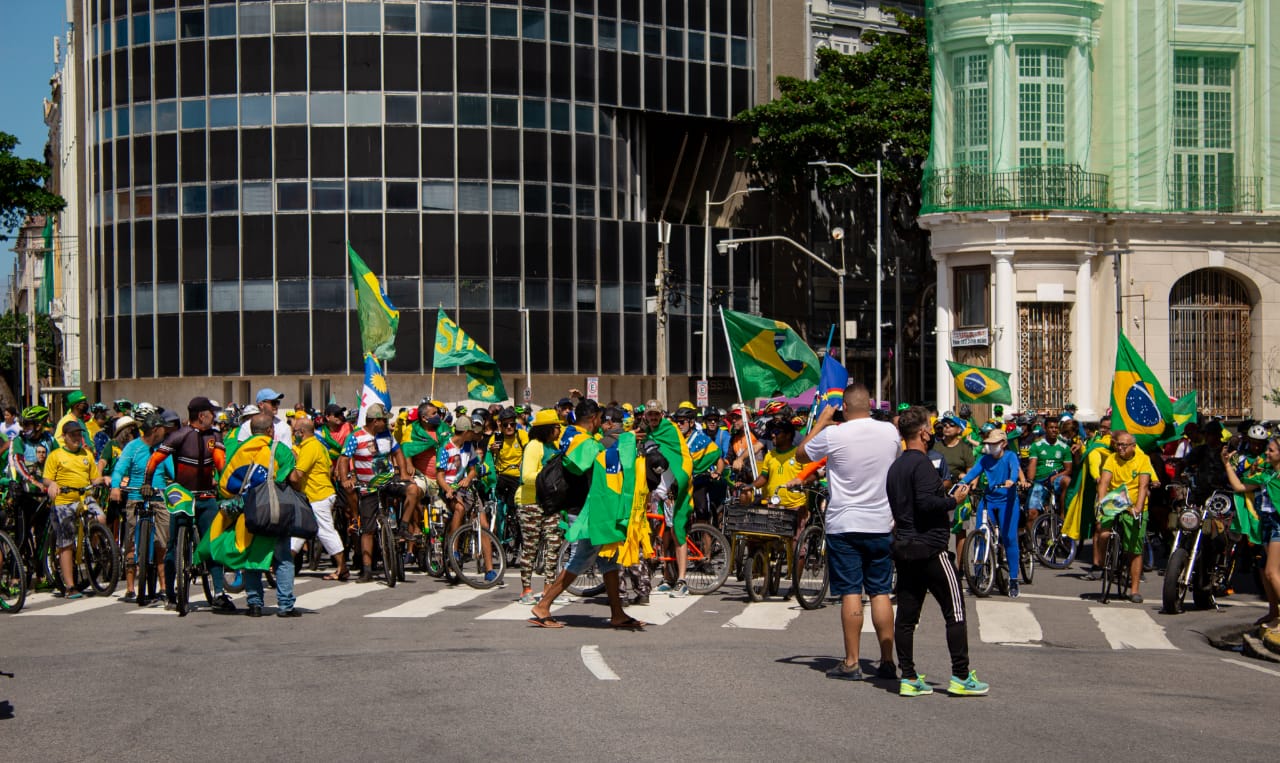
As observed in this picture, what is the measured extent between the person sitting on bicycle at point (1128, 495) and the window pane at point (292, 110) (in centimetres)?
3869

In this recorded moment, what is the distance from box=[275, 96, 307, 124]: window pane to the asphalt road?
3806 cm

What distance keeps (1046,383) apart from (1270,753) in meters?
31.3

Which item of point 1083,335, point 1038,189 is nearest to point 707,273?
point 1038,189

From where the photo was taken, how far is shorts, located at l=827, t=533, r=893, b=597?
10.8 meters

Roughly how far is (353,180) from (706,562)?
3693 cm

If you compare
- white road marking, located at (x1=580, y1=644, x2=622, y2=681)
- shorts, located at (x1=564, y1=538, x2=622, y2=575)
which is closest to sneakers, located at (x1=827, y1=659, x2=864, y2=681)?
white road marking, located at (x1=580, y1=644, x2=622, y2=681)

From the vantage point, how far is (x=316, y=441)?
1580 cm

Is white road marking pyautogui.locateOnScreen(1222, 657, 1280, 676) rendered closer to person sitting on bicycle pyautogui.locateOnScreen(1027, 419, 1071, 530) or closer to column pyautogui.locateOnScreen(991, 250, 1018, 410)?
person sitting on bicycle pyautogui.locateOnScreen(1027, 419, 1071, 530)

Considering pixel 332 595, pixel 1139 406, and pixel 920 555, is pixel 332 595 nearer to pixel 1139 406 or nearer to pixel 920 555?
pixel 920 555

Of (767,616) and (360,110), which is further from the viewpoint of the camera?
(360,110)

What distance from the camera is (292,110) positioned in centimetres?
5169

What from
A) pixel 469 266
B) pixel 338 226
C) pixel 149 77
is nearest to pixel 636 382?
pixel 469 266

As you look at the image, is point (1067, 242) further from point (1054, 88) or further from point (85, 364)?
point (85, 364)

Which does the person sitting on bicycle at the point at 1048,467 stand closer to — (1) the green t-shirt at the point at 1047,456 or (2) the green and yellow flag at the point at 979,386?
(1) the green t-shirt at the point at 1047,456
